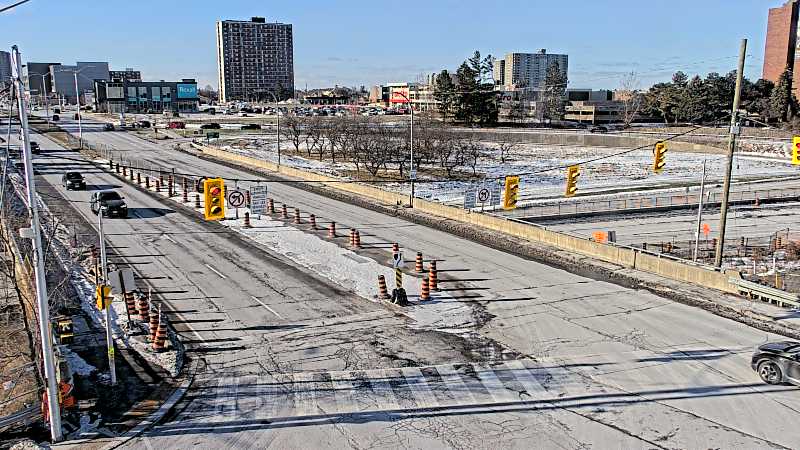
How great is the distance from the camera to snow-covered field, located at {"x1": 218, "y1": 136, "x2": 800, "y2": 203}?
53531mm

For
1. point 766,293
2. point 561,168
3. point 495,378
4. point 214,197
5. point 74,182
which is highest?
point 214,197

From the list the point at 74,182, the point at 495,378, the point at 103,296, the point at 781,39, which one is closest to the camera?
the point at 103,296

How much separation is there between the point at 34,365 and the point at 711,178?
5656 centimetres

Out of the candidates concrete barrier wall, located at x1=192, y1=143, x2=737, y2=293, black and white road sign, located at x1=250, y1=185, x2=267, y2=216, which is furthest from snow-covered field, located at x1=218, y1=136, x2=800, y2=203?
black and white road sign, located at x1=250, y1=185, x2=267, y2=216

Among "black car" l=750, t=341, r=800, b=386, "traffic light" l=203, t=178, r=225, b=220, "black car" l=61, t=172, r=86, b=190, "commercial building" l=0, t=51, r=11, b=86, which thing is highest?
"commercial building" l=0, t=51, r=11, b=86

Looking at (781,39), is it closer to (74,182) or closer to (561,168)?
(561,168)

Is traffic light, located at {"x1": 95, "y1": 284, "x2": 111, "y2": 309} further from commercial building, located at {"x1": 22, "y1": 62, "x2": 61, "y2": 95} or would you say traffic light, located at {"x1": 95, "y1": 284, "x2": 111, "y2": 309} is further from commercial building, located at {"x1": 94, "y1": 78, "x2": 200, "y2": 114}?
commercial building, located at {"x1": 94, "y1": 78, "x2": 200, "y2": 114}

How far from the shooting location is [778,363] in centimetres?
1631

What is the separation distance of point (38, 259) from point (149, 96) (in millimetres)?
178107

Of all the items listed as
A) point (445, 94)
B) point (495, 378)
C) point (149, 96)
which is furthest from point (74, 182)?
point (149, 96)

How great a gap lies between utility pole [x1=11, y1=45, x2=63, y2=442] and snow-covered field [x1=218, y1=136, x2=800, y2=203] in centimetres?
3514

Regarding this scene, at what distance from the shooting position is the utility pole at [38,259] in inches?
461

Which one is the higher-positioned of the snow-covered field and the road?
the snow-covered field

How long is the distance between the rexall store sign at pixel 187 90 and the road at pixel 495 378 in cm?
16789
